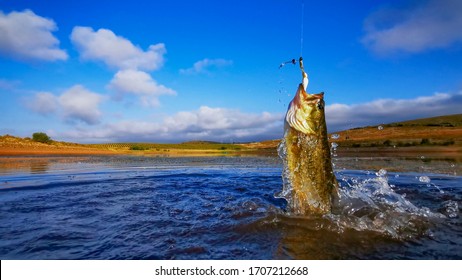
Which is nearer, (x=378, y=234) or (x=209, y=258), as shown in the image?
(x=209, y=258)

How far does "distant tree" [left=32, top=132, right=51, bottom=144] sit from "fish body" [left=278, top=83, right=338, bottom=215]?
1584 inches

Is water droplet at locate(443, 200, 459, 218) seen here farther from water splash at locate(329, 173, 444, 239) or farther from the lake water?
water splash at locate(329, 173, 444, 239)

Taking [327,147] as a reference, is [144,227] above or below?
below

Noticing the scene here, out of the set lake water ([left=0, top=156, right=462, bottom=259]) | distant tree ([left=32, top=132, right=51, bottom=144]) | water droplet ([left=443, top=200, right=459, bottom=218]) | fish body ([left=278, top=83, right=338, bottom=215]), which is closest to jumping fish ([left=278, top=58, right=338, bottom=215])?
fish body ([left=278, top=83, right=338, bottom=215])

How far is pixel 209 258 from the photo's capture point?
12.0 feet

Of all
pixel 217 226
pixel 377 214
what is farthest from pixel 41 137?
pixel 377 214

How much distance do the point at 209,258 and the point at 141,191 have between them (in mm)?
5184

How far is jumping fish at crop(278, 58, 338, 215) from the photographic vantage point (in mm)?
5223

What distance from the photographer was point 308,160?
A: 552cm

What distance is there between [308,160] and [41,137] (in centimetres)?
4188

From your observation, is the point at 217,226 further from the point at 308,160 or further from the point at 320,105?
the point at 320,105
